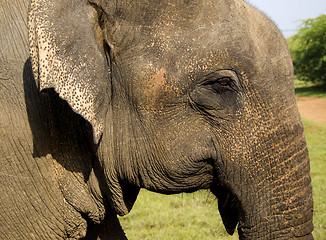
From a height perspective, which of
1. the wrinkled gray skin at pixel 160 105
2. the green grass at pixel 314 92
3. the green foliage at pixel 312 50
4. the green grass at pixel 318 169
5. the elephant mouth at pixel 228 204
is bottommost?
the green grass at pixel 314 92

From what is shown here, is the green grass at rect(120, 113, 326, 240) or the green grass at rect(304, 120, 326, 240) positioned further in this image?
the green grass at rect(304, 120, 326, 240)

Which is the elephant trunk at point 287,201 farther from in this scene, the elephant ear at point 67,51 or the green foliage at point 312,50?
the green foliage at point 312,50

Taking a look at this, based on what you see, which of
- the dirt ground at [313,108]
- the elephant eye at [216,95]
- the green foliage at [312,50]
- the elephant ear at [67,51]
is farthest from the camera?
the green foliage at [312,50]

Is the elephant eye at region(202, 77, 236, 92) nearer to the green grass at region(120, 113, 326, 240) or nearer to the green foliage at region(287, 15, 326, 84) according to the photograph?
the green grass at region(120, 113, 326, 240)

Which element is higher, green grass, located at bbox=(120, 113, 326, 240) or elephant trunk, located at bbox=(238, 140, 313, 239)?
elephant trunk, located at bbox=(238, 140, 313, 239)

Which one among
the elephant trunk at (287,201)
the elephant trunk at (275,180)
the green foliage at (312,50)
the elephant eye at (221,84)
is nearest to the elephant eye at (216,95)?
the elephant eye at (221,84)

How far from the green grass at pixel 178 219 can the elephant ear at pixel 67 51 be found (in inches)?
85.9

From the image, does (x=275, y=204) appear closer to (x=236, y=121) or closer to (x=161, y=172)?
(x=236, y=121)

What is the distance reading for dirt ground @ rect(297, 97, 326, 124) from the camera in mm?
12303

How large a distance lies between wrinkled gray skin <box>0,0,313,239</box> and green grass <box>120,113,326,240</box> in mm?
1868

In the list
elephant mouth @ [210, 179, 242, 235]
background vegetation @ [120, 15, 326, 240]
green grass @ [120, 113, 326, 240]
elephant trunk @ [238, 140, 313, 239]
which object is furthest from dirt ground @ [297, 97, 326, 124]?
elephant trunk @ [238, 140, 313, 239]

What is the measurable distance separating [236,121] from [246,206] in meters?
0.40

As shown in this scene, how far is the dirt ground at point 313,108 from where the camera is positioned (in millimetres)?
12303

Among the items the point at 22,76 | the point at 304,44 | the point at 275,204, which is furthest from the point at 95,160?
the point at 304,44
